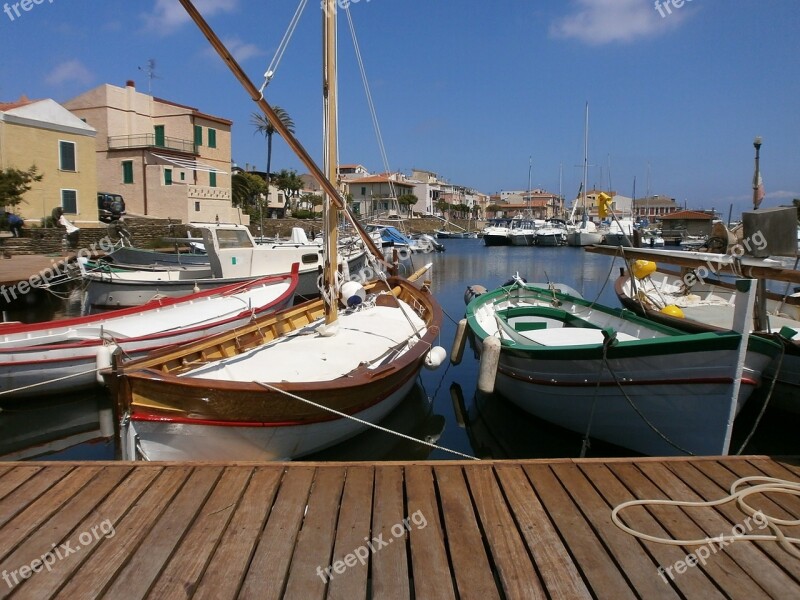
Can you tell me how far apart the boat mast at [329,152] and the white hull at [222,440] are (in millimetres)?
2170

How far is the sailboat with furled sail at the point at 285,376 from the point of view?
5.22 metres

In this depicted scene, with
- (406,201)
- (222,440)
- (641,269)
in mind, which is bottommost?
(222,440)

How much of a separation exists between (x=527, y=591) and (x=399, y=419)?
5810 millimetres

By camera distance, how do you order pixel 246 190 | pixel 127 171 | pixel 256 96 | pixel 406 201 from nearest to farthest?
pixel 256 96 → pixel 127 171 → pixel 246 190 → pixel 406 201

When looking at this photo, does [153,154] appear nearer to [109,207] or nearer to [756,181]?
[109,207]

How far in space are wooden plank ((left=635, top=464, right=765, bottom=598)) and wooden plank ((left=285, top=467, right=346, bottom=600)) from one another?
7.06 feet

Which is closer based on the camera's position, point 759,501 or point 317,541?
point 317,541

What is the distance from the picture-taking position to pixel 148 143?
124 feet

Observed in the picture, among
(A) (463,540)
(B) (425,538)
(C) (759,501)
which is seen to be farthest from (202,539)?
(C) (759,501)

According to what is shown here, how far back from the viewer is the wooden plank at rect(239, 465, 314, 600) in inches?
124

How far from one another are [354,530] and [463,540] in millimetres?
719

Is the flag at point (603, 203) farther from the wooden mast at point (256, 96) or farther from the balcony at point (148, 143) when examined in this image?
the balcony at point (148, 143)

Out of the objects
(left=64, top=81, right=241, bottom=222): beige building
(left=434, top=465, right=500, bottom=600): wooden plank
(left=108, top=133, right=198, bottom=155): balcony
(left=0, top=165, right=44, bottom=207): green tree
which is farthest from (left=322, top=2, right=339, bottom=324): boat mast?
(left=108, top=133, right=198, bottom=155): balcony

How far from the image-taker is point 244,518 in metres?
3.83
